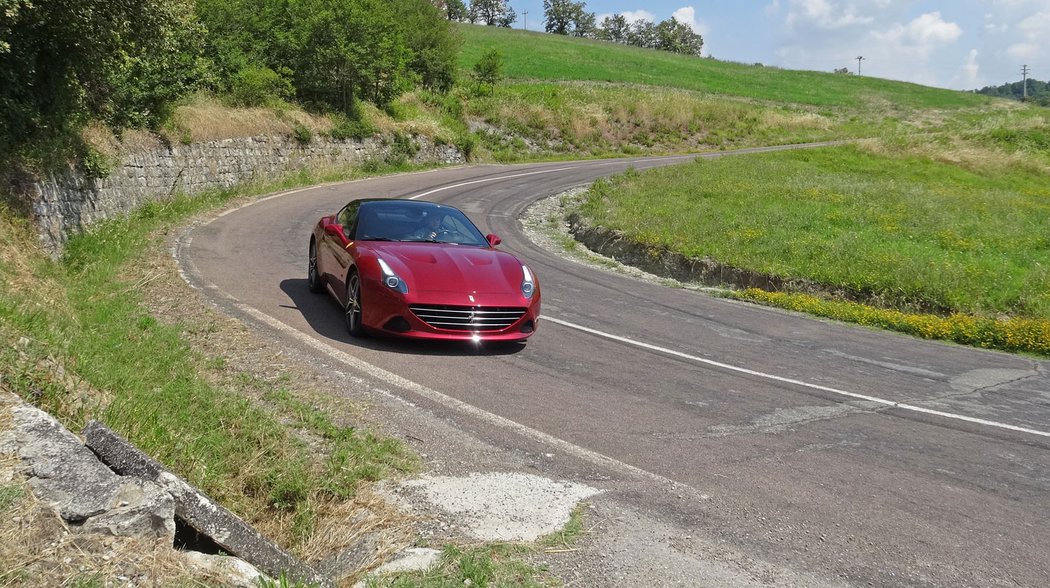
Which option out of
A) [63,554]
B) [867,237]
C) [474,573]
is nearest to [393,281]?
[474,573]

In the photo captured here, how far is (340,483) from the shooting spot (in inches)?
186

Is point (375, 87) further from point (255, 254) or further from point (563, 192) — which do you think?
point (255, 254)

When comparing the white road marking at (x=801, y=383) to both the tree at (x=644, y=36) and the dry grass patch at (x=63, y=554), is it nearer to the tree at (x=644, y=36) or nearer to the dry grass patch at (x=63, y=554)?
the dry grass patch at (x=63, y=554)

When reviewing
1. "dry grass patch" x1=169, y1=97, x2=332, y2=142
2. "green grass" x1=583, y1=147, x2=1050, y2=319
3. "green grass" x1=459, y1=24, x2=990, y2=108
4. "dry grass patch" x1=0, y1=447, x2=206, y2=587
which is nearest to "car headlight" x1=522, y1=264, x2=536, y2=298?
"dry grass patch" x1=0, y1=447, x2=206, y2=587

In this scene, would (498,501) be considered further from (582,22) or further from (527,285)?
(582,22)

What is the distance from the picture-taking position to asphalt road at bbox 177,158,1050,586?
4.54 metres

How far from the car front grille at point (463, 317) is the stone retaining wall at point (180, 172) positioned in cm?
680

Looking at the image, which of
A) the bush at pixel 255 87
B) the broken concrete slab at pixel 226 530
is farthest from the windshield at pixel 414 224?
the bush at pixel 255 87

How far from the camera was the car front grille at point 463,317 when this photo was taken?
7984 mm

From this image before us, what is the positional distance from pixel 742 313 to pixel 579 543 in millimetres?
8282

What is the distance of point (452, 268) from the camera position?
27.8 ft

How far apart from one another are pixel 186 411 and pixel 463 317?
316cm

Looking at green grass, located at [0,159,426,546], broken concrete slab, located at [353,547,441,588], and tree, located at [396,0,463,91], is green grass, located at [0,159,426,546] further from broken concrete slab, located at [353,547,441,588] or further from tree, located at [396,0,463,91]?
tree, located at [396,0,463,91]

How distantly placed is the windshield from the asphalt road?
1.18 meters
